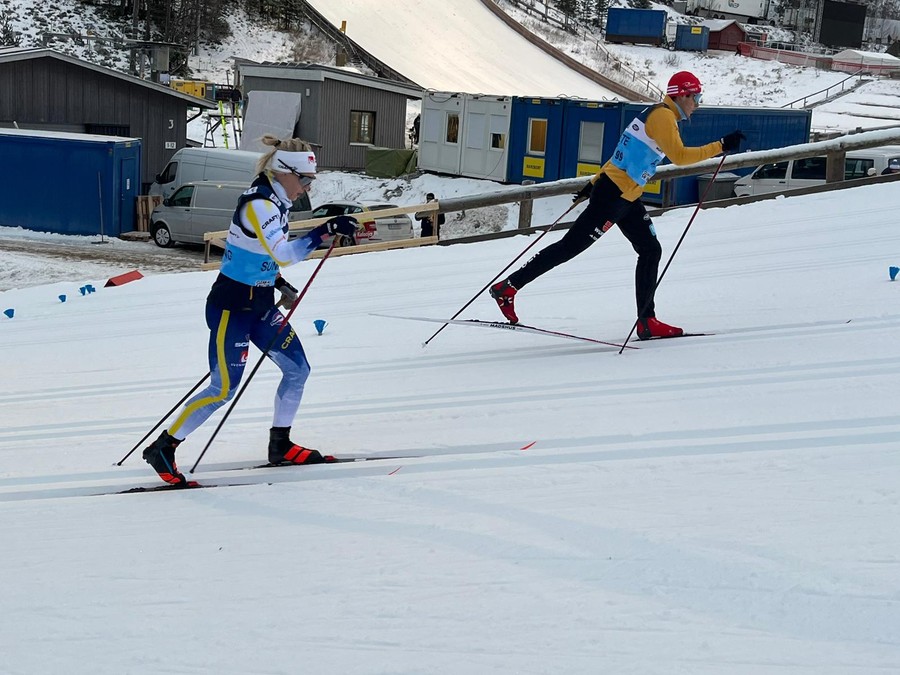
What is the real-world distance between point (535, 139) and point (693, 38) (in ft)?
134

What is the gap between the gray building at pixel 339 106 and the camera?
33156mm

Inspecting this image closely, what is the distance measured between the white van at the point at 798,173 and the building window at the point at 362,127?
55.4ft

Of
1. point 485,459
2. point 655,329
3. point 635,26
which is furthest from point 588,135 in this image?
point 635,26

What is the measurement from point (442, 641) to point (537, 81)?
48.1 meters

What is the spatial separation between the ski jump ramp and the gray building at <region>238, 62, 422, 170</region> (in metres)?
10.9

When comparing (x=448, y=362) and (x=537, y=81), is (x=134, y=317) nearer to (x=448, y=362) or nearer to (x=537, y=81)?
(x=448, y=362)

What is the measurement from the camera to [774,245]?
980 centimetres

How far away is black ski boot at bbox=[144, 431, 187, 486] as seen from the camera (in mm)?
4879

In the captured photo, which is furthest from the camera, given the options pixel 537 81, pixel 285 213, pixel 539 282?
pixel 537 81

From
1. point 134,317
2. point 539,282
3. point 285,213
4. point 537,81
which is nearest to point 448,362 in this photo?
point 285,213

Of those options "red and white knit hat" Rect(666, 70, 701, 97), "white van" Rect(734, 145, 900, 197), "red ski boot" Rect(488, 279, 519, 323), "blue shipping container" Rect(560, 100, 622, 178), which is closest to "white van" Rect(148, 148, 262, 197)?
"blue shipping container" Rect(560, 100, 622, 178)

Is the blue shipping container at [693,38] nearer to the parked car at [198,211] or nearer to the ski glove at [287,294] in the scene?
the parked car at [198,211]

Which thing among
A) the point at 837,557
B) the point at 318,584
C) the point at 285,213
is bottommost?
the point at 318,584

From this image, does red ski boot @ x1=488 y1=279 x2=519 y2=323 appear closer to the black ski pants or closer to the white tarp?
the black ski pants
